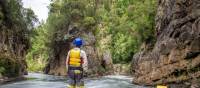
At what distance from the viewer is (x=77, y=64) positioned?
14.8 meters

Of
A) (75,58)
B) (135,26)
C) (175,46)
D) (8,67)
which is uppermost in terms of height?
(135,26)

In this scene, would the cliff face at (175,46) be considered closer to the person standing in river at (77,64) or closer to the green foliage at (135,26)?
the green foliage at (135,26)

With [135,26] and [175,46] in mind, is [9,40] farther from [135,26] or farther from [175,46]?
[175,46]

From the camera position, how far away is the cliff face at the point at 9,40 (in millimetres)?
44531

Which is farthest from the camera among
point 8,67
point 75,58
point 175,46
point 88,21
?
point 88,21

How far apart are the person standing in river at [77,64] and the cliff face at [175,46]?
42.3ft

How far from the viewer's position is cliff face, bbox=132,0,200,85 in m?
27.8

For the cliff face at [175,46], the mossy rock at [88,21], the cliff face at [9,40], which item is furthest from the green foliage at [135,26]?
the cliff face at [9,40]

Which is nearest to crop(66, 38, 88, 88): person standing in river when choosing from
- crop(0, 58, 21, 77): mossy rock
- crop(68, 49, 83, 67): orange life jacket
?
crop(68, 49, 83, 67): orange life jacket

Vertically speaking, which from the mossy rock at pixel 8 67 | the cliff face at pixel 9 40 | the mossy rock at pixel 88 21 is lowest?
the mossy rock at pixel 8 67

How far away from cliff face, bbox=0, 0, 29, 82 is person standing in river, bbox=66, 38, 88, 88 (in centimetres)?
2721

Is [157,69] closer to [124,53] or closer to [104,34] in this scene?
[124,53]

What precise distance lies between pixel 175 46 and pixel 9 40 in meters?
25.5

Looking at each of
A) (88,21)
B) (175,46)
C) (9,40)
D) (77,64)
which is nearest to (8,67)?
A: (9,40)
